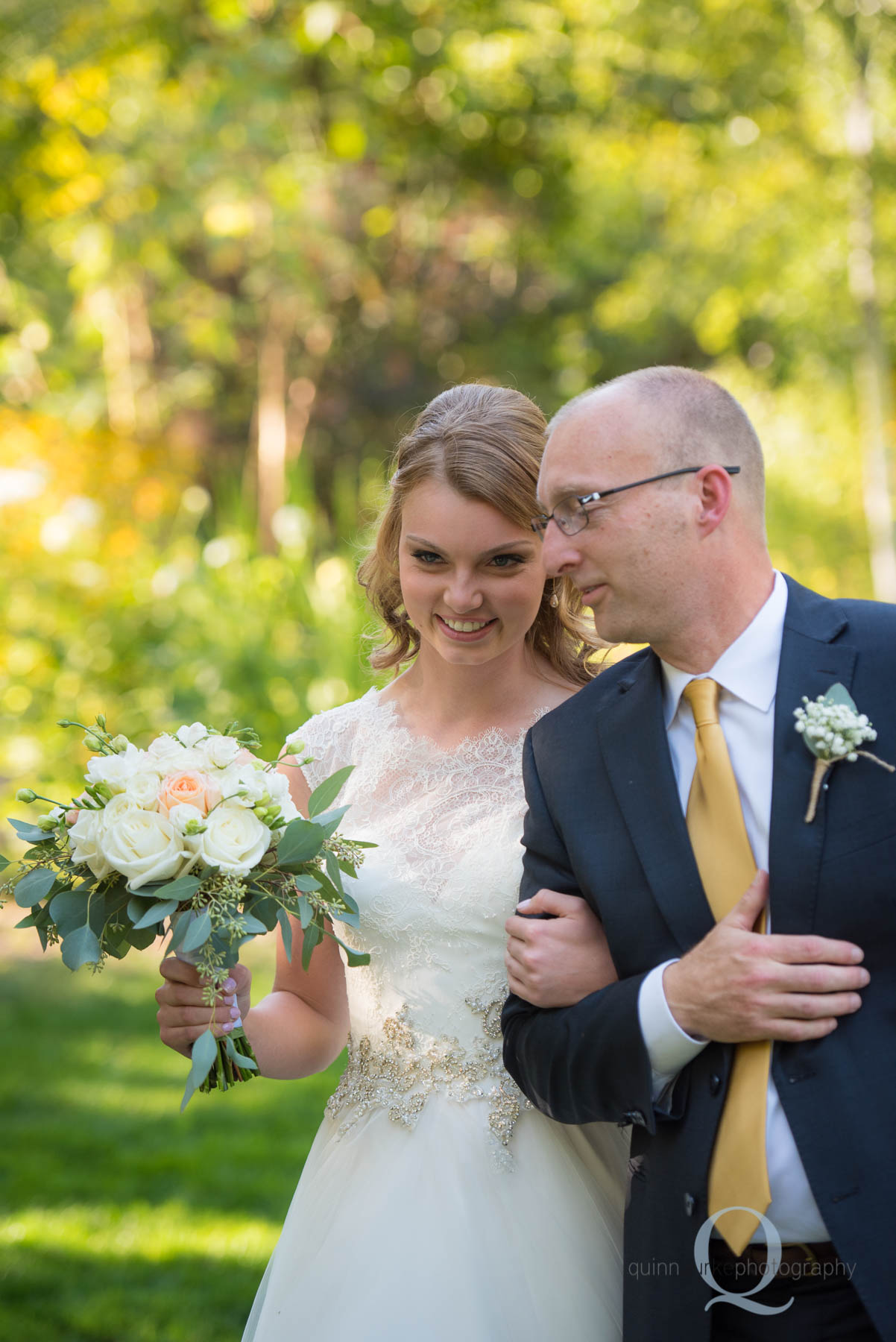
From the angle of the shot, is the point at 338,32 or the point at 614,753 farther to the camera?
the point at 338,32

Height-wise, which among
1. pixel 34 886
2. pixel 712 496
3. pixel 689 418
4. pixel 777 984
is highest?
pixel 689 418

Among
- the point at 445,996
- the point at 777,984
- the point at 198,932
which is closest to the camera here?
the point at 777,984

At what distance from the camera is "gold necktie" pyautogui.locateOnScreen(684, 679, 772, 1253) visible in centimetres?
204

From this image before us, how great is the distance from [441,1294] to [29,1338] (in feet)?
8.17

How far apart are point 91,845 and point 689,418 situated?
1377mm

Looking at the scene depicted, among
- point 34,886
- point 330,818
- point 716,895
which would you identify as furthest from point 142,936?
point 716,895

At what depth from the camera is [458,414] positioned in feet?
9.99

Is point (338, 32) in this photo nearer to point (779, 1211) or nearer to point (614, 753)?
point (614, 753)

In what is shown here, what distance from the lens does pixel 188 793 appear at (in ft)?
7.66

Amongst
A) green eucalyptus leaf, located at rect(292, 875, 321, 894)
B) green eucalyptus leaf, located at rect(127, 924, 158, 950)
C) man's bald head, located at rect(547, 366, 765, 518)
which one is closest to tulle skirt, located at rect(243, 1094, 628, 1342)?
green eucalyptus leaf, located at rect(292, 875, 321, 894)

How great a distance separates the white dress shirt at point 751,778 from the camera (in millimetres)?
2053

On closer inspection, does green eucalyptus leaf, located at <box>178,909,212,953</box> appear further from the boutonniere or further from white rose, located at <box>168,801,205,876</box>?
the boutonniere

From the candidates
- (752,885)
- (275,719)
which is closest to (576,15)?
(275,719)

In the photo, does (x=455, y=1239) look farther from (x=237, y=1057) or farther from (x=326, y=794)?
(x=326, y=794)
